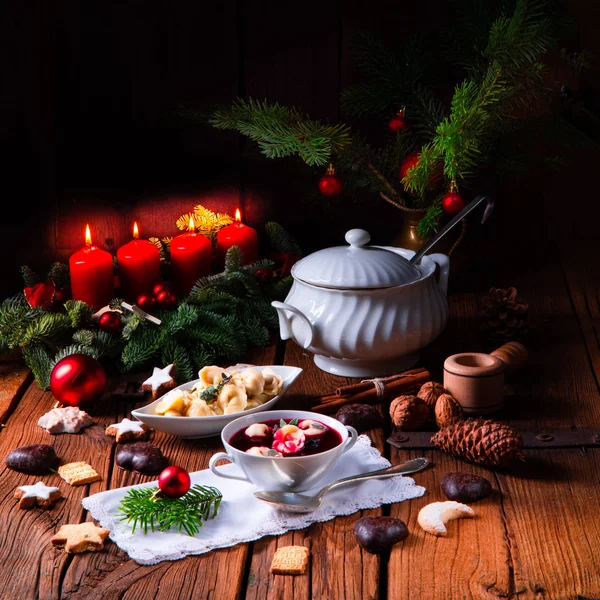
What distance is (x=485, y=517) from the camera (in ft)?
3.87

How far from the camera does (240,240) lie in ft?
6.68

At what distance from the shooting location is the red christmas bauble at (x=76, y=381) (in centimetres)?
153

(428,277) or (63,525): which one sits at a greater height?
(428,277)

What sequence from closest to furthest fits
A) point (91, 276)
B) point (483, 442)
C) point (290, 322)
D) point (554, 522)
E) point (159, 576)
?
point (159, 576)
point (554, 522)
point (483, 442)
point (290, 322)
point (91, 276)

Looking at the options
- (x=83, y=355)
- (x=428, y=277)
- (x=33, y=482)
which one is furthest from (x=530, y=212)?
(x=33, y=482)

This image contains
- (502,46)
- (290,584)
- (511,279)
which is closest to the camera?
(290,584)

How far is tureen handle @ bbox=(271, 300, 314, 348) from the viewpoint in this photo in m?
1.60

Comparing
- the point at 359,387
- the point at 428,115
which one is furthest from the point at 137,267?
the point at 428,115

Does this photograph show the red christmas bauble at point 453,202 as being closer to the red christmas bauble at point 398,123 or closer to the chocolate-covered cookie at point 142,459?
the red christmas bauble at point 398,123

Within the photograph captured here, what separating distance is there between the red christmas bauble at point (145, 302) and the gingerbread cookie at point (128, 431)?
0.39 meters

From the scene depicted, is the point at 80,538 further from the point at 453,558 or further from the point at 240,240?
the point at 240,240

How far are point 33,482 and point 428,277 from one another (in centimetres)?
80

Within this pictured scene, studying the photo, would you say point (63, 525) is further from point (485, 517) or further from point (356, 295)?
point (356, 295)

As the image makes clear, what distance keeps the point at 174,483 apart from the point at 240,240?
3.13 feet
